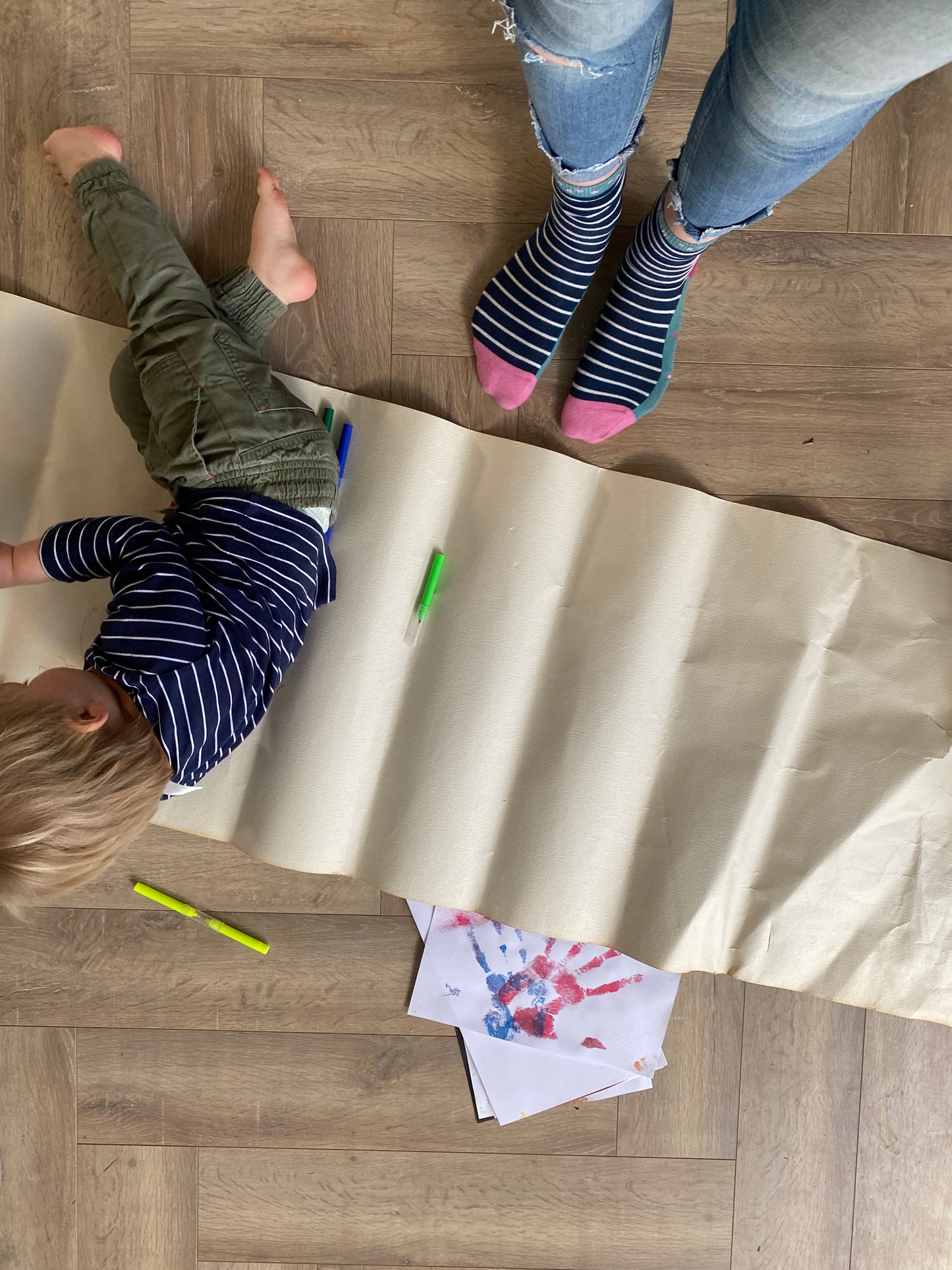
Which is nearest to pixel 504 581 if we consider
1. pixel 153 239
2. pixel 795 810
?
pixel 795 810

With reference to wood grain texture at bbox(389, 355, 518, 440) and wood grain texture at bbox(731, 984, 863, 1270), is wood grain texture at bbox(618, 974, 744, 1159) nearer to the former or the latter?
wood grain texture at bbox(731, 984, 863, 1270)

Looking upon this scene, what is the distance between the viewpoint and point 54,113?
33.4 inches

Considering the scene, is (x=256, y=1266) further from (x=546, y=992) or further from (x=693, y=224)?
(x=693, y=224)

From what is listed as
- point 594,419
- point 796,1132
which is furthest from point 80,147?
point 796,1132

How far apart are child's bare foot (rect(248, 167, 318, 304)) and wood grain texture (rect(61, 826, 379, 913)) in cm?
56

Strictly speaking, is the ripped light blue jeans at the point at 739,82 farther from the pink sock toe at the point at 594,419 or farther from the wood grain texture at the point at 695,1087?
the wood grain texture at the point at 695,1087

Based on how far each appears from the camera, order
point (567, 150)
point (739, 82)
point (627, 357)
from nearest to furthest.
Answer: point (739, 82) < point (567, 150) < point (627, 357)

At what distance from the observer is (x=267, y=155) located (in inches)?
33.4

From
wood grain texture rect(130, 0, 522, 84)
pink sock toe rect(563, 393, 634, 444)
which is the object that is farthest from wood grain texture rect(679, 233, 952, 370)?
wood grain texture rect(130, 0, 522, 84)

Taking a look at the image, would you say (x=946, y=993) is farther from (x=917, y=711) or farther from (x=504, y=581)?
(x=504, y=581)

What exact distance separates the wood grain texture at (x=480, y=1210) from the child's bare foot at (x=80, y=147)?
1.02 m

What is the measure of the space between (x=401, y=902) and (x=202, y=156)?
789 mm

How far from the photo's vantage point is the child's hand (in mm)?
770

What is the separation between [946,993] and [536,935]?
1.30 feet
